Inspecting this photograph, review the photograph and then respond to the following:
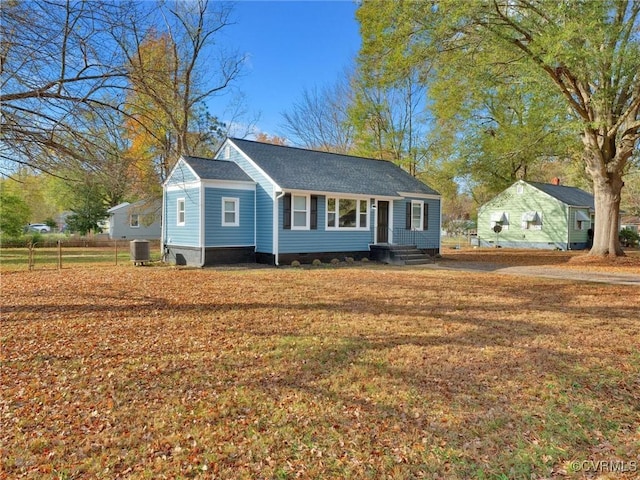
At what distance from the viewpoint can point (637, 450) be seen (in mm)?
3219

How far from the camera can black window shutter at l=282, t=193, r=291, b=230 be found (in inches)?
583

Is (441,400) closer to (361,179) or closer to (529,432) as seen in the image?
(529,432)

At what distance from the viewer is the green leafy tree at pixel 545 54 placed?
11.9m

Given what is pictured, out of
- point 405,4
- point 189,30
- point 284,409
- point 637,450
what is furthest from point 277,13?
point 637,450

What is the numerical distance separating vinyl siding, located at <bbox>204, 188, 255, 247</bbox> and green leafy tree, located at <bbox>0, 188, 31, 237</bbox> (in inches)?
643

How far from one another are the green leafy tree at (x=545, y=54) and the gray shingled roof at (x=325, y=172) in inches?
170

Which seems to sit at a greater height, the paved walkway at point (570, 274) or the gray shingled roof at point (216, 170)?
the gray shingled roof at point (216, 170)

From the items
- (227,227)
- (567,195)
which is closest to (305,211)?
(227,227)

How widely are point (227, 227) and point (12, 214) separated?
1733 cm

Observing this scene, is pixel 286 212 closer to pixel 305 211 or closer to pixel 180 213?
pixel 305 211

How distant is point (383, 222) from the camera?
1772 cm

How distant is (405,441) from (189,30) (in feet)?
70.4

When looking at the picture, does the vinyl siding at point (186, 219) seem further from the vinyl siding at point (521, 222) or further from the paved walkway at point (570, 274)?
the vinyl siding at point (521, 222)

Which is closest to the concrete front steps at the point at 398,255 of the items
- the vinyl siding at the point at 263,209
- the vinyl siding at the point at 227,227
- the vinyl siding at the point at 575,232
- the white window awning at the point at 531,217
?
the vinyl siding at the point at 263,209
